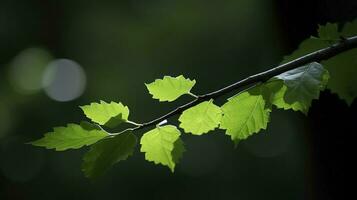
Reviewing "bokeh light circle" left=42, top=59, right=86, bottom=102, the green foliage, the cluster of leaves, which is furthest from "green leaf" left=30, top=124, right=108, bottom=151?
"bokeh light circle" left=42, top=59, right=86, bottom=102

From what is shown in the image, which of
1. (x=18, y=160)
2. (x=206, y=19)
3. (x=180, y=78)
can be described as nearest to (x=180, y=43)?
(x=206, y=19)

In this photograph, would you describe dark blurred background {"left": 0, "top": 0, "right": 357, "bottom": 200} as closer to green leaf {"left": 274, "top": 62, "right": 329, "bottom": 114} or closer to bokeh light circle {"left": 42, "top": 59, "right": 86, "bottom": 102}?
bokeh light circle {"left": 42, "top": 59, "right": 86, "bottom": 102}

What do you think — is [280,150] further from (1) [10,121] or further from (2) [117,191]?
(1) [10,121]

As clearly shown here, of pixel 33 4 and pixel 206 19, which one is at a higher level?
pixel 33 4

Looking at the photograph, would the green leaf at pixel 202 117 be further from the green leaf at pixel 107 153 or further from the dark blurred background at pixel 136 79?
the dark blurred background at pixel 136 79

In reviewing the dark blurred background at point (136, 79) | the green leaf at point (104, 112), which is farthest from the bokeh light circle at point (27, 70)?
the green leaf at point (104, 112)

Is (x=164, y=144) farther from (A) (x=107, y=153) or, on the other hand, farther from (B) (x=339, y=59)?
(B) (x=339, y=59)
